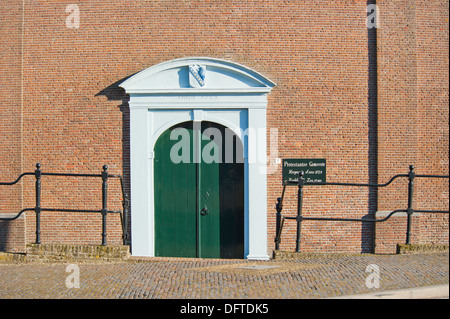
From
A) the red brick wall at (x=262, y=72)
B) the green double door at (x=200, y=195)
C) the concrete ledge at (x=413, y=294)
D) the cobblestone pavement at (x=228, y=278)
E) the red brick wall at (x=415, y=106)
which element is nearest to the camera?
the concrete ledge at (x=413, y=294)

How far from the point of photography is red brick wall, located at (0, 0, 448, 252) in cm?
970

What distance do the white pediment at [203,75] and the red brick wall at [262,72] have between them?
28 cm

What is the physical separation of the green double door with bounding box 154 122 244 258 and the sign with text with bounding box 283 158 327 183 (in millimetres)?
919

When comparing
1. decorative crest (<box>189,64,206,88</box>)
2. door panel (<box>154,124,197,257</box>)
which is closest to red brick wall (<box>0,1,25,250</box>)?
door panel (<box>154,124,197,257</box>)

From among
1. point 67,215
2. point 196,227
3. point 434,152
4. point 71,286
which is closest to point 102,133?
point 67,215

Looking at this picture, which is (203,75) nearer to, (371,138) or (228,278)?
(371,138)

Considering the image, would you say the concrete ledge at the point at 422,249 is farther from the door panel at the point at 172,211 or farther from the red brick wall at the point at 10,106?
the red brick wall at the point at 10,106

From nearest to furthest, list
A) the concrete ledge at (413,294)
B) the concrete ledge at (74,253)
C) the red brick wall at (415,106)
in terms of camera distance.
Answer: the concrete ledge at (413,294) < the concrete ledge at (74,253) < the red brick wall at (415,106)

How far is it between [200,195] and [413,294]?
4991mm

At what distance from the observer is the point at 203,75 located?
31.5 ft

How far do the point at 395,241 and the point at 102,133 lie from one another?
6.27m

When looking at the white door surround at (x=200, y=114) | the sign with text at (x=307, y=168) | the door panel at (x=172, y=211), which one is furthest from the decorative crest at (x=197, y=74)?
the sign with text at (x=307, y=168)

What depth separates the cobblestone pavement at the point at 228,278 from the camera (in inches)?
236

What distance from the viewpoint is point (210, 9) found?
9.81m
